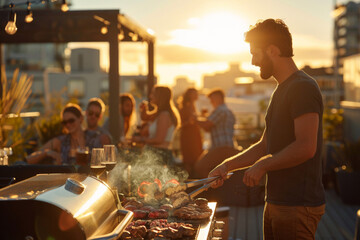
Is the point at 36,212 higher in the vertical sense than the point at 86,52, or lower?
lower

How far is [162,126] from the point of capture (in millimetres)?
6031

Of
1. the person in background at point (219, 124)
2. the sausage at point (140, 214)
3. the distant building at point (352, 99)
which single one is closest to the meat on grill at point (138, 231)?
the sausage at point (140, 214)

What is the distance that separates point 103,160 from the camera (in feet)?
10.7

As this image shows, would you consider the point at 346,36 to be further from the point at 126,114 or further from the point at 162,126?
the point at 162,126

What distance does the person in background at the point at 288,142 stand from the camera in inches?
104

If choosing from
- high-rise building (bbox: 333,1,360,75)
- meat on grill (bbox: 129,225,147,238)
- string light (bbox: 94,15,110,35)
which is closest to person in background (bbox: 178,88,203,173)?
string light (bbox: 94,15,110,35)

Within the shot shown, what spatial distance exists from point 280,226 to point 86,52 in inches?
2532

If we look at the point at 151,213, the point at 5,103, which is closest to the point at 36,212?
the point at 151,213

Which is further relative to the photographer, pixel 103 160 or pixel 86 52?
pixel 86 52

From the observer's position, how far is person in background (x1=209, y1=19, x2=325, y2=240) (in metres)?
2.63

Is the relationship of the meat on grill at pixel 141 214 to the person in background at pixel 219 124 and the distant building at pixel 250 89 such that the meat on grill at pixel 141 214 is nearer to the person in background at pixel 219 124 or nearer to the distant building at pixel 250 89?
the person in background at pixel 219 124

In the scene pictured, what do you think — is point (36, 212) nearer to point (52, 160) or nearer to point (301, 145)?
point (301, 145)

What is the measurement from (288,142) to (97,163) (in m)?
1.13

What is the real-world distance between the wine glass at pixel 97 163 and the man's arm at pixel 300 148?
0.95 m
